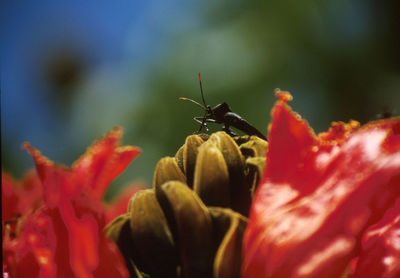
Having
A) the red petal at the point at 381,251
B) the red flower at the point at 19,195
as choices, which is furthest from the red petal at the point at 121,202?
the red petal at the point at 381,251

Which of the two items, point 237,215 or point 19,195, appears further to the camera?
point 19,195

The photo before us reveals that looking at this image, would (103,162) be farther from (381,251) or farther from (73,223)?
(381,251)

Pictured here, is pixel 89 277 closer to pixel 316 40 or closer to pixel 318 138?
pixel 318 138

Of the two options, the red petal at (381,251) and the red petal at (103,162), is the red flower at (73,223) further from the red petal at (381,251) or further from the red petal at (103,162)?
the red petal at (381,251)

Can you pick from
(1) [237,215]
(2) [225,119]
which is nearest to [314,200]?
(1) [237,215]

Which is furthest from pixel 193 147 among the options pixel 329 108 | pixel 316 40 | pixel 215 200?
pixel 316 40
